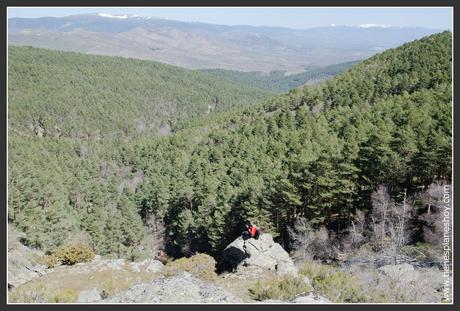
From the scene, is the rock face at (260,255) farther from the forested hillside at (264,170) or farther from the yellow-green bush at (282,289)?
the forested hillside at (264,170)

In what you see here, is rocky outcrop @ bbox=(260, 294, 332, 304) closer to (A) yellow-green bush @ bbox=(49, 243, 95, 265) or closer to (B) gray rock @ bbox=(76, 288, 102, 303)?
(B) gray rock @ bbox=(76, 288, 102, 303)

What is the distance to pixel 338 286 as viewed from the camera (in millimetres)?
21531

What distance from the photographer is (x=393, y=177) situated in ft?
133

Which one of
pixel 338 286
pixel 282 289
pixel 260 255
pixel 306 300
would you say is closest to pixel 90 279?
pixel 260 255

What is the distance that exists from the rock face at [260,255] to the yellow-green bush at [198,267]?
57.2 inches

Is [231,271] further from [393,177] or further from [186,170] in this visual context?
[186,170]

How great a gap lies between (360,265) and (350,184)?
11.6m

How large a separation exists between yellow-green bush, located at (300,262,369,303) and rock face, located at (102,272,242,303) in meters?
4.14

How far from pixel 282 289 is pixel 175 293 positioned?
5.02 metres

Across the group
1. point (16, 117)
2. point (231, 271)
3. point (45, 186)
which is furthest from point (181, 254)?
point (16, 117)

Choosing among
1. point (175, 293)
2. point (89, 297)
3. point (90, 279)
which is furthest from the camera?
point (90, 279)

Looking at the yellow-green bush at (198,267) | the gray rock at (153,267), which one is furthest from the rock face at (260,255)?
the gray rock at (153,267)

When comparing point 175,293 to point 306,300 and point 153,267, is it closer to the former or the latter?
point 306,300

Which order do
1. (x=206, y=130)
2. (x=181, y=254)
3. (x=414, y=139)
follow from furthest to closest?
(x=206, y=130) → (x=181, y=254) → (x=414, y=139)
